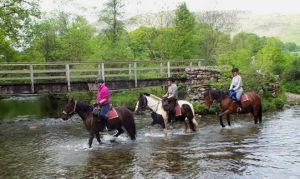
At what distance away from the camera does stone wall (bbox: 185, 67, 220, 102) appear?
24.2 metres

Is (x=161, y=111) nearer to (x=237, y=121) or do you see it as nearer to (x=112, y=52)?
(x=237, y=121)

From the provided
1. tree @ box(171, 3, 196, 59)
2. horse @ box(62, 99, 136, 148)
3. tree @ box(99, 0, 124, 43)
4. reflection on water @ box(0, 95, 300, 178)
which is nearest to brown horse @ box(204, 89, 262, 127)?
reflection on water @ box(0, 95, 300, 178)

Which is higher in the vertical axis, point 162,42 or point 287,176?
point 162,42

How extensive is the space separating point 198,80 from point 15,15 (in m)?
17.2

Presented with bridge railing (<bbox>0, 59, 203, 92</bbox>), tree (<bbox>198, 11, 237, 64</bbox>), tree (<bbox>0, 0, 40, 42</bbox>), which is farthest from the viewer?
tree (<bbox>198, 11, 237, 64</bbox>)

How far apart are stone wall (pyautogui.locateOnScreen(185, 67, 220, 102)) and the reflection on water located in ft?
18.0

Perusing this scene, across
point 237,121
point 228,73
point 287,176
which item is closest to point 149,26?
point 228,73

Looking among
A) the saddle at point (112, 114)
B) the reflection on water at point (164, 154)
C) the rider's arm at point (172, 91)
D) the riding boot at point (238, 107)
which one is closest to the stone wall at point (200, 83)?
the reflection on water at point (164, 154)

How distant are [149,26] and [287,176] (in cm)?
4794

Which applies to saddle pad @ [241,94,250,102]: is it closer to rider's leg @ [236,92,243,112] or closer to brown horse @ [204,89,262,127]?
brown horse @ [204,89,262,127]

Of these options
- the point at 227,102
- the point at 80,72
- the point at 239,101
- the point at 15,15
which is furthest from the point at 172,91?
the point at 15,15

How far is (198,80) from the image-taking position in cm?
2600

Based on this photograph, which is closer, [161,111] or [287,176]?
[287,176]

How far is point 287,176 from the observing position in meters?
9.52
